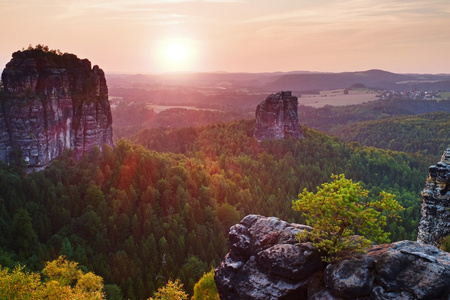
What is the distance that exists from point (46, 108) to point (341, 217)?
89.4m

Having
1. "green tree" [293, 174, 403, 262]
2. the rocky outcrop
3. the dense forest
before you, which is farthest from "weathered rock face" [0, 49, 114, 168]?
"green tree" [293, 174, 403, 262]

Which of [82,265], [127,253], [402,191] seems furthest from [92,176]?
[402,191]

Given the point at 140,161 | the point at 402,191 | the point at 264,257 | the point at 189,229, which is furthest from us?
the point at 402,191

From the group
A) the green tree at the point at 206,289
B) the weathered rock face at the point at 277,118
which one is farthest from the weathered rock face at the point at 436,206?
the weathered rock face at the point at 277,118

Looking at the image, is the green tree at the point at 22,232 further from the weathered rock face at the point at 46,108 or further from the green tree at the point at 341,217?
the green tree at the point at 341,217

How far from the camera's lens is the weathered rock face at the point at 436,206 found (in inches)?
1510

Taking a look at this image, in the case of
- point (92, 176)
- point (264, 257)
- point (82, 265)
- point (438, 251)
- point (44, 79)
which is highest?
point (44, 79)

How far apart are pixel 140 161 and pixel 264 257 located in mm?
80718

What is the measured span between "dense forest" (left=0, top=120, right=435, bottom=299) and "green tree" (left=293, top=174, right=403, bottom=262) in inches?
1694

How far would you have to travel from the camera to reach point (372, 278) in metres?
26.7

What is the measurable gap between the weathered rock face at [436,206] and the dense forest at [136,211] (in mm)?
42538

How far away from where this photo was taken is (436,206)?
38812 millimetres

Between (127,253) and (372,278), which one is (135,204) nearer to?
(127,253)

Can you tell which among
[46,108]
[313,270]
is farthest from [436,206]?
[46,108]
